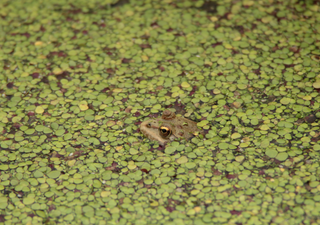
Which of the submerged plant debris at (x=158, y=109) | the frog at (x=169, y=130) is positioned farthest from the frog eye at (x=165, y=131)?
the submerged plant debris at (x=158, y=109)

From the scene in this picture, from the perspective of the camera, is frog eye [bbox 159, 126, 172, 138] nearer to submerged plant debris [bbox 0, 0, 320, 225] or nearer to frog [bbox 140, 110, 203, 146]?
frog [bbox 140, 110, 203, 146]

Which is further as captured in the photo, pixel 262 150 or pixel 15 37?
pixel 15 37

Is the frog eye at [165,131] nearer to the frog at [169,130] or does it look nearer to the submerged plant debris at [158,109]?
the frog at [169,130]

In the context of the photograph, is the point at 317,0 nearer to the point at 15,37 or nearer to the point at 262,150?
the point at 262,150

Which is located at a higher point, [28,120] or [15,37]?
[15,37]

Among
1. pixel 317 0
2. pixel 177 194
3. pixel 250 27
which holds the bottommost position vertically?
pixel 177 194

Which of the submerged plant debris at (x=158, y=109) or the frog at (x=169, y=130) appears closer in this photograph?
the submerged plant debris at (x=158, y=109)

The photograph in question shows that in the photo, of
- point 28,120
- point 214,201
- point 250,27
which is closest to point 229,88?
point 250,27
